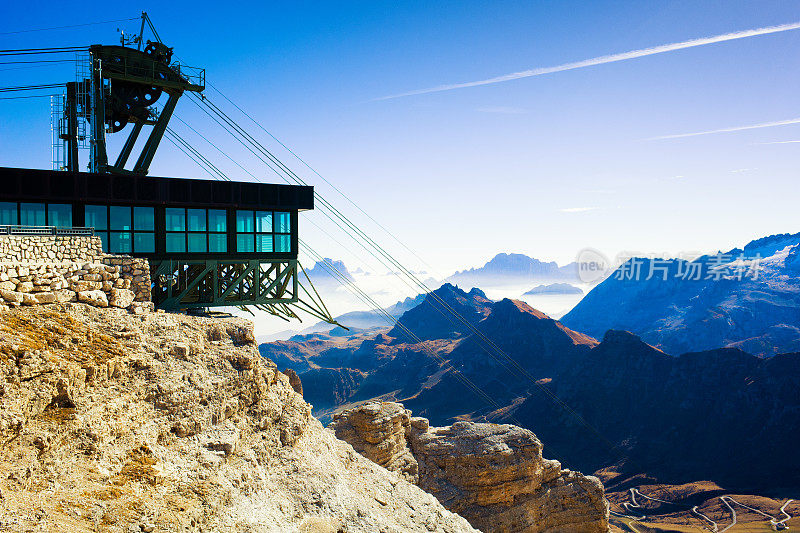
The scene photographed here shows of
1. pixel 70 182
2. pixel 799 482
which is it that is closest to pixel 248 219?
pixel 70 182

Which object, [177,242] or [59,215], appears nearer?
[59,215]

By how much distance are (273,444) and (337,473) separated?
109 inches

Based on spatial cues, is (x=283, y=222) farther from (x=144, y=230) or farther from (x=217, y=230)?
(x=144, y=230)

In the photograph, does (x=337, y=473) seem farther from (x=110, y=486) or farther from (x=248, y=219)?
(x=248, y=219)

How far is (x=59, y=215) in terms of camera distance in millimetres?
21859

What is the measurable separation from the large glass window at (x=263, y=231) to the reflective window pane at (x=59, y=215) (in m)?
6.65

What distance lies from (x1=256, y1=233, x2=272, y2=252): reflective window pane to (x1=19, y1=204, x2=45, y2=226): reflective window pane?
27.8 ft

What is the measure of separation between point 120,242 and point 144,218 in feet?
4.53

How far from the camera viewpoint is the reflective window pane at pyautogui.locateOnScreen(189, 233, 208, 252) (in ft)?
79.7

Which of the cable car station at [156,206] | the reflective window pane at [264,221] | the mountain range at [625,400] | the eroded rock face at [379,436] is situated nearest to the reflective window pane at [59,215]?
the cable car station at [156,206]

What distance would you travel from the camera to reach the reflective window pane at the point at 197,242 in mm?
24281

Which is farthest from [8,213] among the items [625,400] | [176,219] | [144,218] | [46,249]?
[625,400]

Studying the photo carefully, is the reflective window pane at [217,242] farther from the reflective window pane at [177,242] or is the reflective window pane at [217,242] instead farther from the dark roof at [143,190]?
the dark roof at [143,190]

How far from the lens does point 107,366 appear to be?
593 inches
